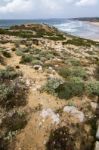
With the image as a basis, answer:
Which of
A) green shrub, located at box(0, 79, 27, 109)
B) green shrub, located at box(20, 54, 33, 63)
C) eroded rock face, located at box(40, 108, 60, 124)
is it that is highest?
green shrub, located at box(20, 54, 33, 63)

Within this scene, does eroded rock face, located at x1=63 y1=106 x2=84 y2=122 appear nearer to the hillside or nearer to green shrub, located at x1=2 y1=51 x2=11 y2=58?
the hillside

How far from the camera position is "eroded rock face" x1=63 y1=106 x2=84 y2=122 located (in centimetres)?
1252

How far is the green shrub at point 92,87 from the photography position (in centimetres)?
1437

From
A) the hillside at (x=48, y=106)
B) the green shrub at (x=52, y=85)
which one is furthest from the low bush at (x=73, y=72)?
the green shrub at (x=52, y=85)

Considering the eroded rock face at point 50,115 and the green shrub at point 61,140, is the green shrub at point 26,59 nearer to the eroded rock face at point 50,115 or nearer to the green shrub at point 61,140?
the eroded rock face at point 50,115

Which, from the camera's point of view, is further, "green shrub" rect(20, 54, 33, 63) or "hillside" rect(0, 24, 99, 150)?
"green shrub" rect(20, 54, 33, 63)

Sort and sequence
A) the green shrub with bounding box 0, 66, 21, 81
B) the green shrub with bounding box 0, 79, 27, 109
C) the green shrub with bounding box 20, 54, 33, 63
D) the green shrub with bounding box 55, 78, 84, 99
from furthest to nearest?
1. the green shrub with bounding box 20, 54, 33, 63
2. the green shrub with bounding box 0, 66, 21, 81
3. the green shrub with bounding box 55, 78, 84, 99
4. the green shrub with bounding box 0, 79, 27, 109

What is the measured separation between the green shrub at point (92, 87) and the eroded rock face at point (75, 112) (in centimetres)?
174

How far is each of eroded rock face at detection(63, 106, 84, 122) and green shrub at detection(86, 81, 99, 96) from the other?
5.71ft

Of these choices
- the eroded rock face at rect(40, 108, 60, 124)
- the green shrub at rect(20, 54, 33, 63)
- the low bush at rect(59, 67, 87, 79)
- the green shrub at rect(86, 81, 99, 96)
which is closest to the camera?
the eroded rock face at rect(40, 108, 60, 124)

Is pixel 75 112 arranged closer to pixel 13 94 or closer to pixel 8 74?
pixel 13 94

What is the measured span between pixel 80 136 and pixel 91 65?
9043 millimetres

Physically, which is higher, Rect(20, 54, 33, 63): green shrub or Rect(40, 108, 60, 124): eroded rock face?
Rect(20, 54, 33, 63): green shrub

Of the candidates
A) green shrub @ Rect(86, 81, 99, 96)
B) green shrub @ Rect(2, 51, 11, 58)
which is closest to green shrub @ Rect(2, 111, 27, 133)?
green shrub @ Rect(86, 81, 99, 96)
